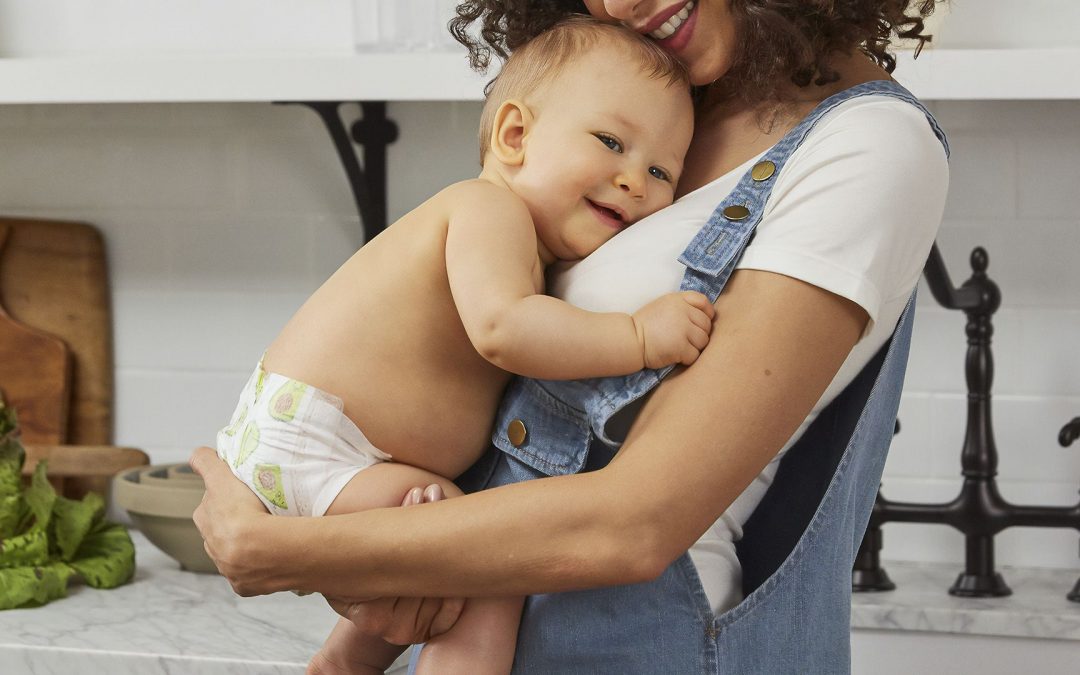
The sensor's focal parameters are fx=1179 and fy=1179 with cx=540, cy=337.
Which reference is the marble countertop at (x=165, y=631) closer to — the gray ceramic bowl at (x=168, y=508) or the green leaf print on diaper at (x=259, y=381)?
the gray ceramic bowl at (x=168, y=508)

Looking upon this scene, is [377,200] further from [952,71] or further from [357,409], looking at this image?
[357,409]

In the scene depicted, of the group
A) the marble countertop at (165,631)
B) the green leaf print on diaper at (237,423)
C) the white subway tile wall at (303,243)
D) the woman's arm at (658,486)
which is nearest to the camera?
the woman's arm at (658,486)

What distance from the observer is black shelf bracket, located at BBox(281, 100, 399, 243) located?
177 centimetres

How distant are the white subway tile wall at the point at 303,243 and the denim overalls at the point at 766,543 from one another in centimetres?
88

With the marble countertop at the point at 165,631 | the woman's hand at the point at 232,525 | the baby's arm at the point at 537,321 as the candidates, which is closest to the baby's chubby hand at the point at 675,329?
the baby's arm at the point at 537,321

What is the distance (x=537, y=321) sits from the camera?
0.79 m

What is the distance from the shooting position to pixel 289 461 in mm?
886

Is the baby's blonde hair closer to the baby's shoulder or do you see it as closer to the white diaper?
the baby's shoulder

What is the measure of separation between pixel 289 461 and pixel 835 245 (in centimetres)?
43

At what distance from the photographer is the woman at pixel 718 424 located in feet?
2.43

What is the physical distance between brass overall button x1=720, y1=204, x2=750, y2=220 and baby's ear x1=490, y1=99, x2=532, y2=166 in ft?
0.64

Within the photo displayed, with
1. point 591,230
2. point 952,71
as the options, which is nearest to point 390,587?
point 591,230

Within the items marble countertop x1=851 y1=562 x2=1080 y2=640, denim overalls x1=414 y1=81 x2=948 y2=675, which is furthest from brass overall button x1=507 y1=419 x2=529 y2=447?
marble countertop x1=851 y1=562 x2=1080 y2=640

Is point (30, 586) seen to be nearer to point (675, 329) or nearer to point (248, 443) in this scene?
point (248, 443)
